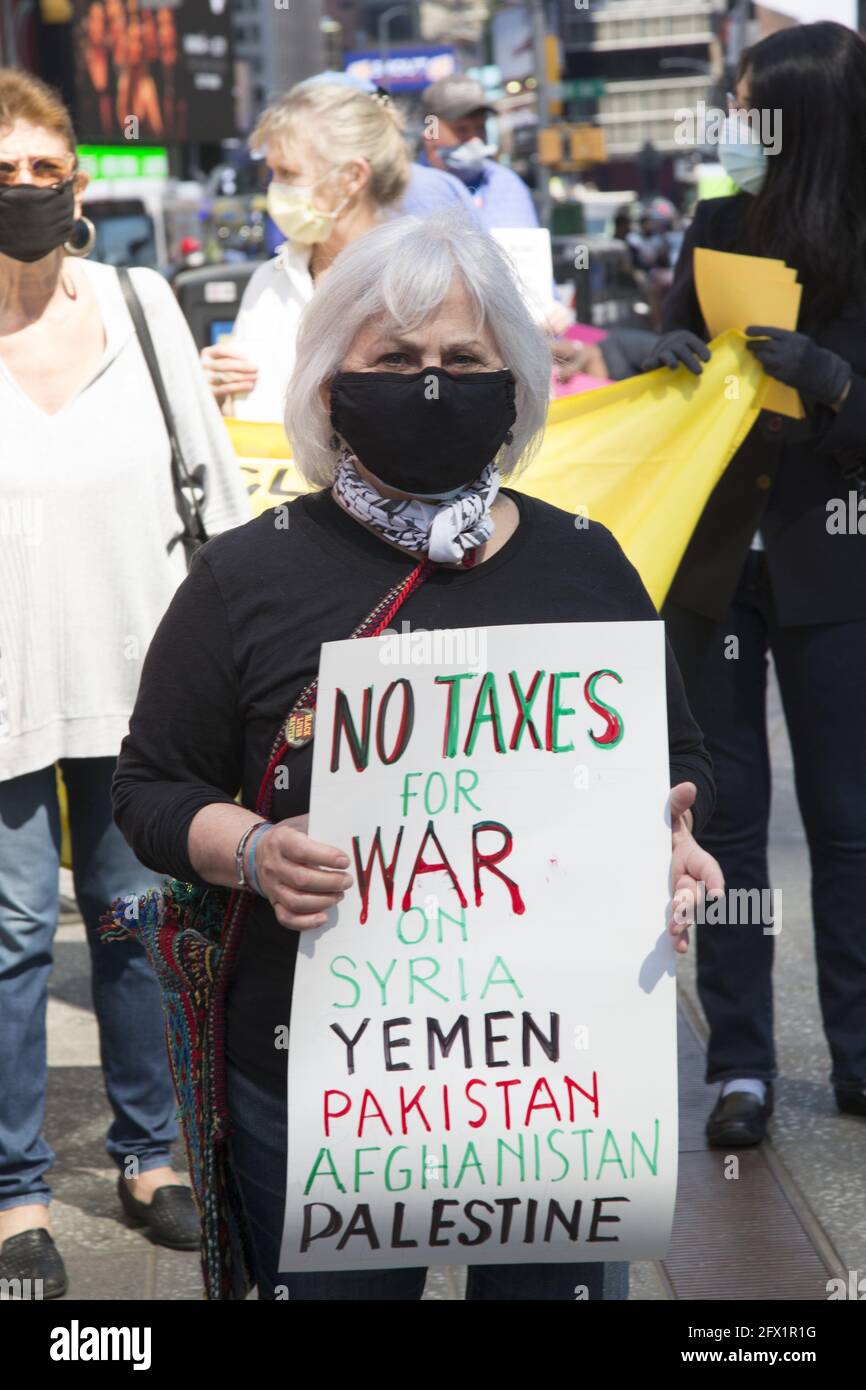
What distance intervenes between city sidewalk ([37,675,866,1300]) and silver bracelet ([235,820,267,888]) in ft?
5.14

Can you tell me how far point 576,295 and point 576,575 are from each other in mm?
10794

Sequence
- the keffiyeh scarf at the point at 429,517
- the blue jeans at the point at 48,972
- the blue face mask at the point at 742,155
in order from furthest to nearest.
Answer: the blue face mask at the point at 742,155
the blue jeans at the point at 48,972
the keffiyeh scarf at the point at 429,517

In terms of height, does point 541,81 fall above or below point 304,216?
above

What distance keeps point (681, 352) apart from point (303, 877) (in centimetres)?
219

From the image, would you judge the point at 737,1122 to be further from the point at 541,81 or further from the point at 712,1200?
the point at 541,81

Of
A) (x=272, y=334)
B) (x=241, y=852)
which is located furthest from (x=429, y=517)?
(x=272, y=334)

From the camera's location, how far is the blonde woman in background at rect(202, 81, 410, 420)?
13.8 ft

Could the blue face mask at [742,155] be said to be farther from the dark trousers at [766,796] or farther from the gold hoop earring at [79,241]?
the gold hoop earring at [79,241]

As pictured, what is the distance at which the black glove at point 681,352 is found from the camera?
12.7 ft

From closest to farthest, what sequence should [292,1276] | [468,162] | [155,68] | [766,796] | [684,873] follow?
[684,873] → [292,1276] → [766,796] → [468,162] → [155,68]

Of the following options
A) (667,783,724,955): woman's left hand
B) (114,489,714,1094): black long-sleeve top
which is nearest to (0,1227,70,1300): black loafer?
(114,489,714,1094): black long-sleeve top

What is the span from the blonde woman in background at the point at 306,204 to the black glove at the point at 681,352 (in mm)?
751

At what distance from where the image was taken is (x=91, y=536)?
11.2ft

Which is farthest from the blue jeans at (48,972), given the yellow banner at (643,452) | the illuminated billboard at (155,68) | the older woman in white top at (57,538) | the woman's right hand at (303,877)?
the illuminated billboard at (155,68)
